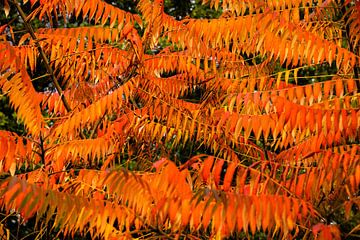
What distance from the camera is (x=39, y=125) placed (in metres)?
2.96

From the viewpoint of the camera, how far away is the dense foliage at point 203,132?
87.1 inches

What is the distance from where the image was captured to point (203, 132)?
365 centimetres

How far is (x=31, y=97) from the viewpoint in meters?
2.95

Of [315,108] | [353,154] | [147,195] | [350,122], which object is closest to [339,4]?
[315,108]

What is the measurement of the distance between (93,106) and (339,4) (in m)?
1.40

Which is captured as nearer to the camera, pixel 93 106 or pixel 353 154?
pixel 353 154

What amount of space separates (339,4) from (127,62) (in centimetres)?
139

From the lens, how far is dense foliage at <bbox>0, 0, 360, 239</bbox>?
2213 mm

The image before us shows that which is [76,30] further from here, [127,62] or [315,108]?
[315,108]

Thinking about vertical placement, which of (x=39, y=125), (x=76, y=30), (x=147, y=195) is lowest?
(x=147, y=195)

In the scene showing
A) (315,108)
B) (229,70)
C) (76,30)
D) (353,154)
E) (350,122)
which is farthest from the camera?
(229,70)

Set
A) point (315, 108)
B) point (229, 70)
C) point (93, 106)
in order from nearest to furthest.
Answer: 1. point (315, 108)
2. point (93, 106)
3. point (229, 70)

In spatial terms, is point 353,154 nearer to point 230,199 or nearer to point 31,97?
point 230,199

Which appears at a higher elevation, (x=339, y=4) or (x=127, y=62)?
(x=339, y=4)
